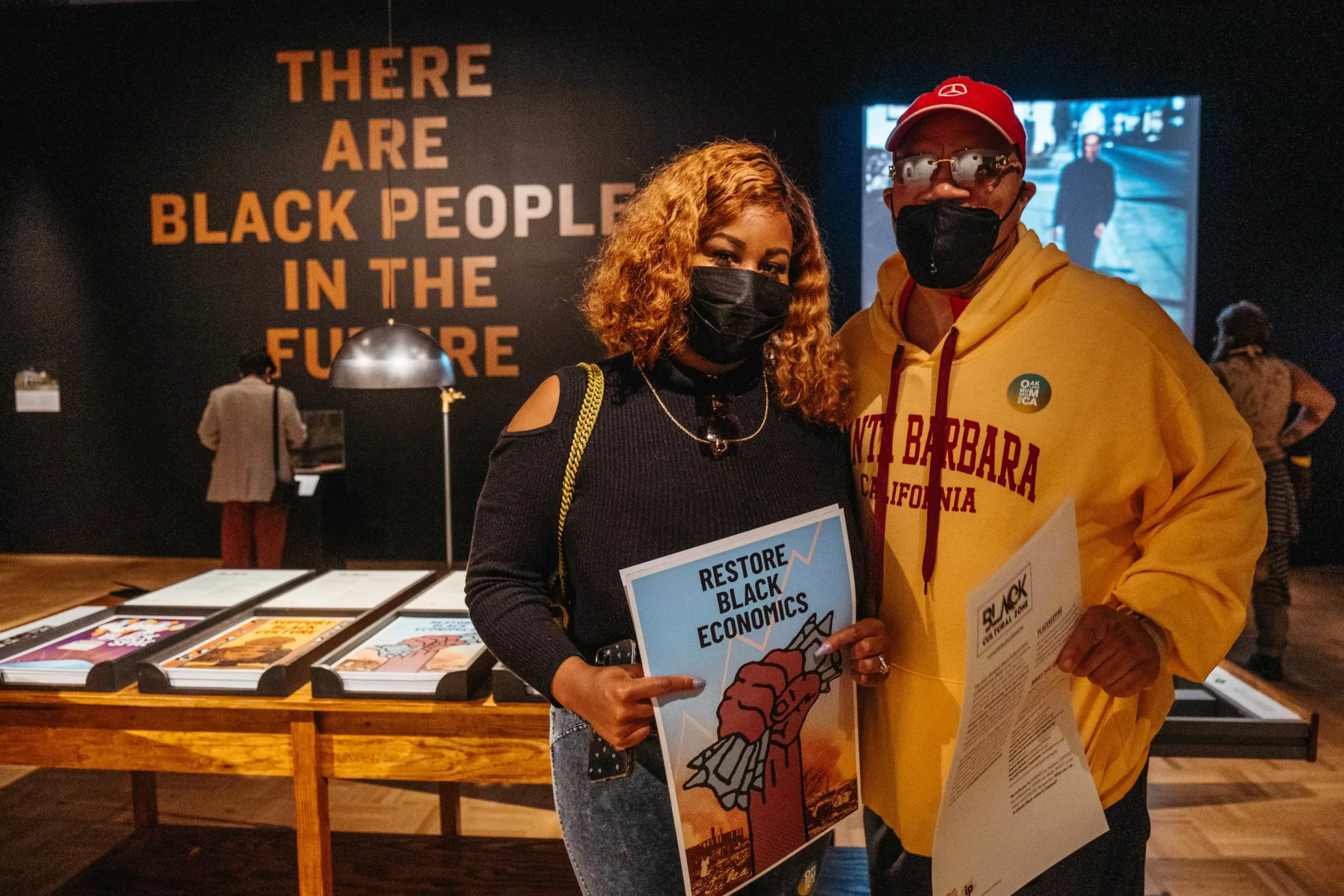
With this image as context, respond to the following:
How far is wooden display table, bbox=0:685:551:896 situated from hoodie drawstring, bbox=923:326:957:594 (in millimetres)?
903

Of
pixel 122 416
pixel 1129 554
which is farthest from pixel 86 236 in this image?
pixel 1129 554

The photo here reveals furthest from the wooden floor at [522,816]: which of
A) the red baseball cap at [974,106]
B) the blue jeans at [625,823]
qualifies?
the red baseball cap at [974,106]

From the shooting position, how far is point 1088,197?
5480 mm

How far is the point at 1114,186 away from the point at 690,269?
5.48m

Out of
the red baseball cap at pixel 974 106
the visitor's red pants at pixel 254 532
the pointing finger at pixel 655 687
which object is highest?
the red baseball cap at pixel 974 106

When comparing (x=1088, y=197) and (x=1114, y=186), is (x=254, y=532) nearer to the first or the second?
(x=1088, y=197)

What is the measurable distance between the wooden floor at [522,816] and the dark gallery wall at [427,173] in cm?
315

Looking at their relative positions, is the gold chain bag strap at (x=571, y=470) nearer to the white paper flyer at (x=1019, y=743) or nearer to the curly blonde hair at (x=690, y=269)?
the curly blonde hair at (x=690, y=269)

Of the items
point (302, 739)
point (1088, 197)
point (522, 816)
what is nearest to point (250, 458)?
point (522, 816)

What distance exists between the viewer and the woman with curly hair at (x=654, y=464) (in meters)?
0.99

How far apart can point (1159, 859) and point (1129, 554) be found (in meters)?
2.04

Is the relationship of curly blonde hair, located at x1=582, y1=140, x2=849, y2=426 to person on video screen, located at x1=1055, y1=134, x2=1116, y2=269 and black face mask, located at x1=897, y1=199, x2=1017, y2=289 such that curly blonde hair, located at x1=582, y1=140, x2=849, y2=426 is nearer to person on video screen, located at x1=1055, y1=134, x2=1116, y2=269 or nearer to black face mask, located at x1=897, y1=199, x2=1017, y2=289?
black face mask, located at x1=897, y1=199, x2=1017, y2=289

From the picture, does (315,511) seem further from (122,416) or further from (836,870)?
(836,870)

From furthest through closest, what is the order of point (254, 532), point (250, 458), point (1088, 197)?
point (1088, 197)
point (254, 532)
point (250, 458)
